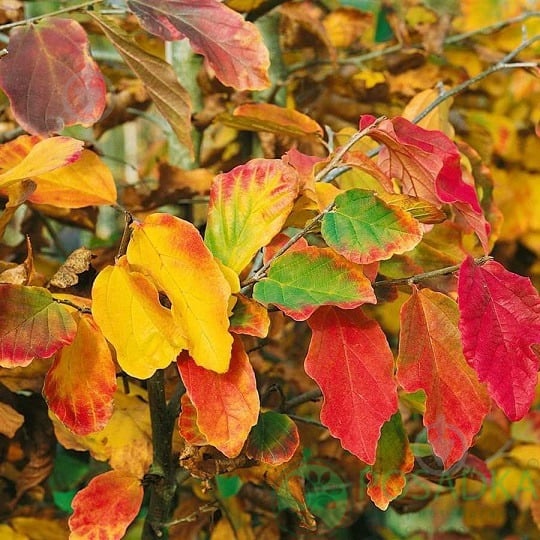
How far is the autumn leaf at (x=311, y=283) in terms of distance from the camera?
0.43 meters

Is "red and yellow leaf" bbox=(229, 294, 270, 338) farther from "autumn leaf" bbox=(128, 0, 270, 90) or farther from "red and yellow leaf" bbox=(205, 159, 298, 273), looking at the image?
"autumn leaf" bbox=(128, 0, 270, 90)

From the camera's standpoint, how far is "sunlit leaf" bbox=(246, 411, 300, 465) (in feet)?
1.64

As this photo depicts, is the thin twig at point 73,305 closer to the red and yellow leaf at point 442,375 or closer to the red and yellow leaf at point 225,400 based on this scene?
the red and yellow leaf at point 225,400

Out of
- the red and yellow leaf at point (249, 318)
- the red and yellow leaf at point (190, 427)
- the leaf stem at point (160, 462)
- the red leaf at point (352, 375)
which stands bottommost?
the leaf stem at point (160, 462)

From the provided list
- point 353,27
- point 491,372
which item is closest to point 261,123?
point 491,372

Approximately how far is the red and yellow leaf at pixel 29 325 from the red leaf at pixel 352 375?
142 millimetres

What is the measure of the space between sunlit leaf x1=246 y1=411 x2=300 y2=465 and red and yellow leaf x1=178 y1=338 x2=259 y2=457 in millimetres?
68

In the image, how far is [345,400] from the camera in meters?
0.45

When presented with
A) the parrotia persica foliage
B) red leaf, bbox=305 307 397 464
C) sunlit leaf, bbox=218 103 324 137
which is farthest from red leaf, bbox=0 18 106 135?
red leaf, bbox=305 307 397 464

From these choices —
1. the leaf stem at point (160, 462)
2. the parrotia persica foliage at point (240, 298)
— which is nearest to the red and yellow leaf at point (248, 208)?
the parrotia persica foliage at point (240, 298)

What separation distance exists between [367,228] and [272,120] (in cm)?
22

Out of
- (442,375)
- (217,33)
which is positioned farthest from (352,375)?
(217,33)

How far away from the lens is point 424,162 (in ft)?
1.63

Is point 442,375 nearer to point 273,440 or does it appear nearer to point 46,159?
point 273,440
